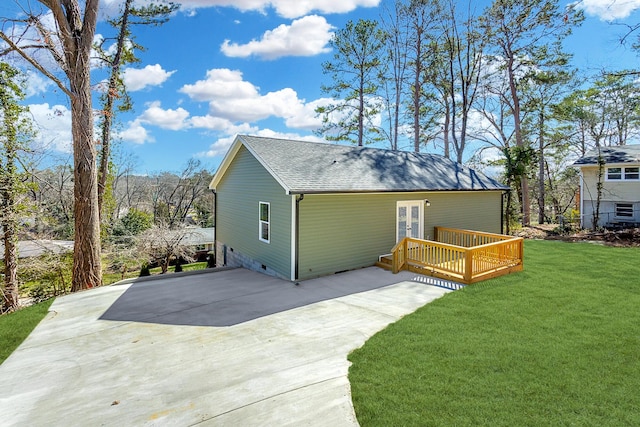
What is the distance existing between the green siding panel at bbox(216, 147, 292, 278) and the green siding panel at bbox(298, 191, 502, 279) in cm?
53

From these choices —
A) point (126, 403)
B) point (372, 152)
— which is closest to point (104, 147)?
point (372, 152)

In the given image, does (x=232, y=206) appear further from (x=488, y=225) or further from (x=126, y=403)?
(x=488, y=225)

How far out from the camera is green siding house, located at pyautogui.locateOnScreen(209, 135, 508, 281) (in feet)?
28.7

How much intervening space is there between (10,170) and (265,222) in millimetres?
A: 7429

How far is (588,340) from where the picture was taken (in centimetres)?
489

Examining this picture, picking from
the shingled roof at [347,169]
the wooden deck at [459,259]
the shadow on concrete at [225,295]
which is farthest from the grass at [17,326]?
the wooden deck at [459,259]

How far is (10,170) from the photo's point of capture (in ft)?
31.0

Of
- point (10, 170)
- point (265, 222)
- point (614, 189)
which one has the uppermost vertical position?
point (10, 170)

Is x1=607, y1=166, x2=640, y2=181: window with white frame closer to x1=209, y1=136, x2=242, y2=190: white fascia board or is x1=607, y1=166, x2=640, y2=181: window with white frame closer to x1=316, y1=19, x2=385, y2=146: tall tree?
x1=316, y1=19, x2=385, y2=146: tall tree

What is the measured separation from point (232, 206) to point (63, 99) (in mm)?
5932

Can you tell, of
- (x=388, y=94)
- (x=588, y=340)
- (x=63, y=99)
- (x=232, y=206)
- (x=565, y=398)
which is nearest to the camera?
(x=565, y=398)

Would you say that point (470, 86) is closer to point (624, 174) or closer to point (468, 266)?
point (624, 174)

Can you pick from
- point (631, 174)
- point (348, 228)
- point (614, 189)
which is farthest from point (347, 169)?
point (631, 174)

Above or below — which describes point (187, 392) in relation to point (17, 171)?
below
